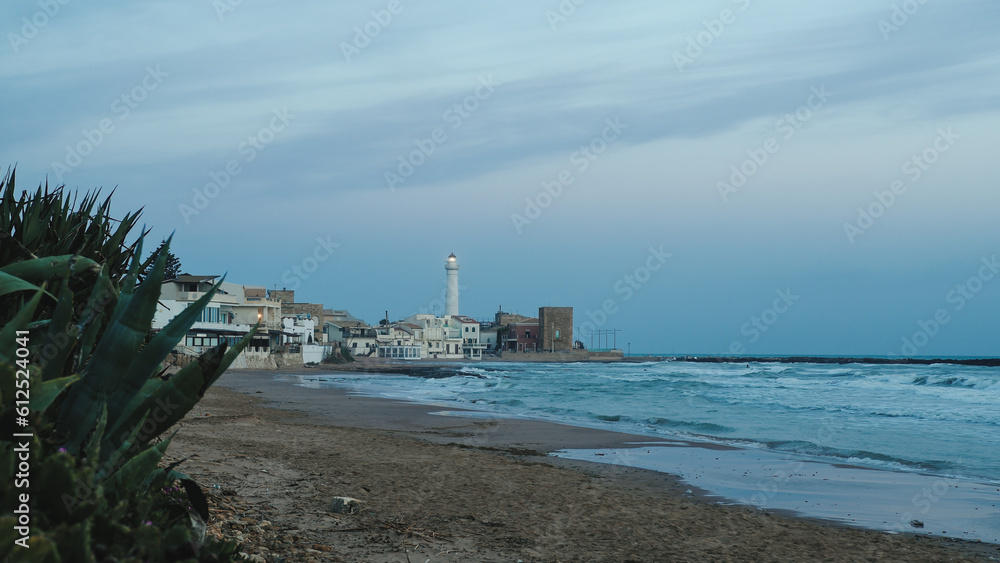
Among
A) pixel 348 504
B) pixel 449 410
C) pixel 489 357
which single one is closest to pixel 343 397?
pixel 449 410

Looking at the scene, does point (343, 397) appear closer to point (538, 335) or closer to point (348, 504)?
point (348, 504)

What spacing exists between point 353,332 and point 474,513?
9494 cm

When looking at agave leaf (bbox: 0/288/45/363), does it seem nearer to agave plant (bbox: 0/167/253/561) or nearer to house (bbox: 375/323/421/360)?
agave plant (bbox: 0/167/253/561)

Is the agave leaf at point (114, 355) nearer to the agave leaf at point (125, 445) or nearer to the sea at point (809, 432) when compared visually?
the agave leaf at point (125, 445)

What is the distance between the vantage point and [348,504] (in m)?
6.09

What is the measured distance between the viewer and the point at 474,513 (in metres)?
6.56

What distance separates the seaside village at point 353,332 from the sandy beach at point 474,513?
36324 millimetres

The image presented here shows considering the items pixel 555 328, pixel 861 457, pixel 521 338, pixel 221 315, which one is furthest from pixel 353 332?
pixel 861 457

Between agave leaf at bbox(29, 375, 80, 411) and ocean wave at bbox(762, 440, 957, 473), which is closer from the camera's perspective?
agave leaf at bbox(29, 375, 80, 411)

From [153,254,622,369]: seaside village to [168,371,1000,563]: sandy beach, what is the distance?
119ft

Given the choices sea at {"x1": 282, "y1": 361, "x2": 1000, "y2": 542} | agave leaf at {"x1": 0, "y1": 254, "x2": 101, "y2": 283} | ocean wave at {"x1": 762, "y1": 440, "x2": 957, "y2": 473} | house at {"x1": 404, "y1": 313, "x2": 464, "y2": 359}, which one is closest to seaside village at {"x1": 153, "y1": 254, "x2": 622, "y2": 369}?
house at {"x1": 404, "y1": 313, "x2": 464, "y2": 359}

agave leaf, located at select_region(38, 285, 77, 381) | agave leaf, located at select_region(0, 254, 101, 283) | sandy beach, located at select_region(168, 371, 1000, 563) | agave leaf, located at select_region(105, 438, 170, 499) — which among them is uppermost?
agave leaf, located at select_region(0, 254, 101, 283)

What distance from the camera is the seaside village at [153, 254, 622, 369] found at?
5359cm

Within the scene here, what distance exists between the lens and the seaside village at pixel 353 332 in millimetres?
53594
